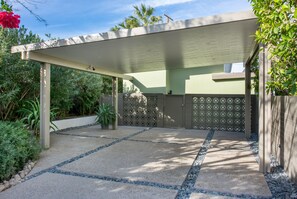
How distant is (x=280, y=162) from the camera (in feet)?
15.1

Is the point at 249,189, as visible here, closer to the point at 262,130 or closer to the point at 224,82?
the point at 262,130

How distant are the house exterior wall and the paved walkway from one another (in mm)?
6129

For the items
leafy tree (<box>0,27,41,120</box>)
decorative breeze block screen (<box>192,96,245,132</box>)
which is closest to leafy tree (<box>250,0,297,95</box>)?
decorative breeze block screen (<box>192,96,245,132</box>)

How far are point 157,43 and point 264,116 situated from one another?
281 centimetres

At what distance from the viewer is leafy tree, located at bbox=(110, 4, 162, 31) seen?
17.6 metres

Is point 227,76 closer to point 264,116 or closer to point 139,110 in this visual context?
point 139,110

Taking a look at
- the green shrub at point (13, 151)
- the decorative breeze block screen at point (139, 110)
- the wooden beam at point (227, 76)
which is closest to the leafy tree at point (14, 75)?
the green shrub at point (13, 151)

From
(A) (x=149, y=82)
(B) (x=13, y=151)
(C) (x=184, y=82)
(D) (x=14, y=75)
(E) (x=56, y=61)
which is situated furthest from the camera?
(C) (x=184, y=82)

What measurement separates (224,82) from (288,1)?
9376mm

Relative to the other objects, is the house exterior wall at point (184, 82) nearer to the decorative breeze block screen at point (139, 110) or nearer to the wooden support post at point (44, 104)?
the decorative breeze block screen at point (139, 110)

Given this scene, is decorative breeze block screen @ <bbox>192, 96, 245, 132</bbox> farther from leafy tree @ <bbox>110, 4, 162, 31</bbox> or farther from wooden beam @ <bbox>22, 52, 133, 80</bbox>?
leafy tree @ <bbox>110, 4, 162, 31</bbox>

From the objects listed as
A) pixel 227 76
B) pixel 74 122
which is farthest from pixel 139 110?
pixel 227 76

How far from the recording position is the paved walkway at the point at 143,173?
132 inches

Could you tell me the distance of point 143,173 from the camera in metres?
4.20
